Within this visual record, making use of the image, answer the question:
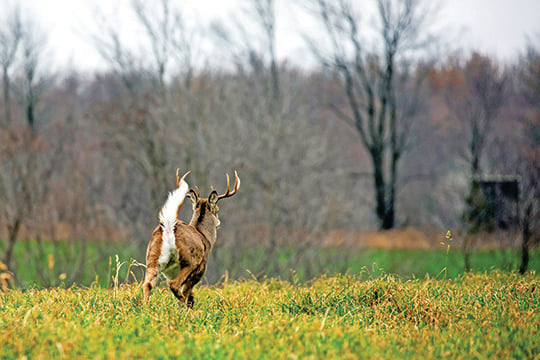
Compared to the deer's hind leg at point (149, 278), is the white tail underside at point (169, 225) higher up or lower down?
higher up

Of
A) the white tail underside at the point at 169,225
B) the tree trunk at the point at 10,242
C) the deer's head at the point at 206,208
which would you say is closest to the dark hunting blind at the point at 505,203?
the deer's head at the point at 206,208

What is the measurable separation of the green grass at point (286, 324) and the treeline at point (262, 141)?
24.1 feet

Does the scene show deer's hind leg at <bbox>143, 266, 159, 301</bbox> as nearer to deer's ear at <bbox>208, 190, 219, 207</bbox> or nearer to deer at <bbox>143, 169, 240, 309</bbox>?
deer at <bbox>143, 169, 240, 309</bbox>

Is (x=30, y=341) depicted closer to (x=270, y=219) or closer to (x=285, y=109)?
(x=270, y=219)

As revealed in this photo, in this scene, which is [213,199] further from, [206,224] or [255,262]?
[255,262]

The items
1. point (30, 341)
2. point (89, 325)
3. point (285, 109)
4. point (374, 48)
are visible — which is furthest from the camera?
point (374, 48)

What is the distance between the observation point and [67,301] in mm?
5715

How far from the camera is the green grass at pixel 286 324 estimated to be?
4070 mm

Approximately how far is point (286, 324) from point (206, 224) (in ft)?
5.57

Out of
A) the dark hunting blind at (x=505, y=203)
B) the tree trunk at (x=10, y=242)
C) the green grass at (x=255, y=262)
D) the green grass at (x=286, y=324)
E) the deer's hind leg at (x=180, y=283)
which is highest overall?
the dark hunting blind at (x=505, y=203)

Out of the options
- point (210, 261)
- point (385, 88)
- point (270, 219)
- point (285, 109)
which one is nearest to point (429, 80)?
point (385, 88)

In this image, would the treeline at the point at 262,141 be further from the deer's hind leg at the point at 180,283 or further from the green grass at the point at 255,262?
the deer's hind leg at the point at 180,283

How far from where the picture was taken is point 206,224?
5.91 meters

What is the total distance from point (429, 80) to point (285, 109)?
15.2m
